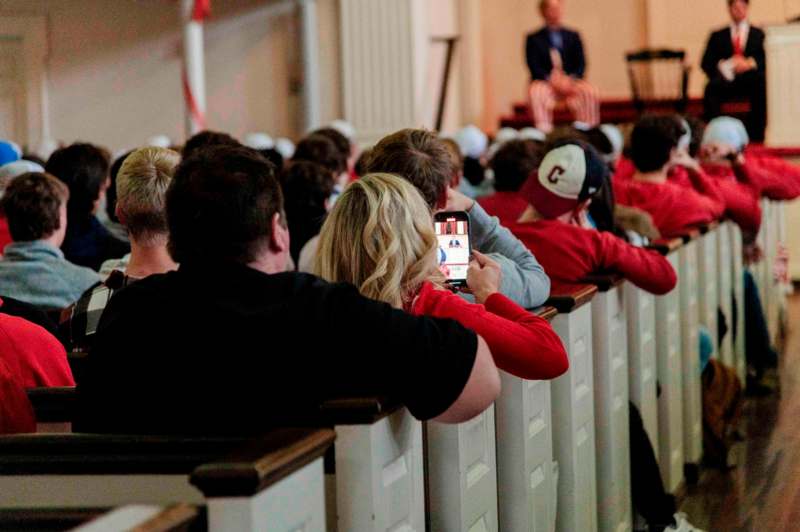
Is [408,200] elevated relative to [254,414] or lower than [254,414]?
elevated

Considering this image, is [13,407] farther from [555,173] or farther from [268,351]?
[555,173]

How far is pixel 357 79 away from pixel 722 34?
3.12 m

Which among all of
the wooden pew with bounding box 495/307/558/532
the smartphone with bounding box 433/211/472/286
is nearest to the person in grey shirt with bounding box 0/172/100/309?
the smartphone with bounding box 433/211/472/286

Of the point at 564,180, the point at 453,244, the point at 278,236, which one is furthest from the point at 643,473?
the point at 278,236

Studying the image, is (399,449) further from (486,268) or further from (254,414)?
(486,268)

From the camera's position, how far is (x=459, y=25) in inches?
555

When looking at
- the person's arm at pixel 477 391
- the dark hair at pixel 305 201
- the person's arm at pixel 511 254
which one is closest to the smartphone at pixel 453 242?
the person's arm at pixel 511 254

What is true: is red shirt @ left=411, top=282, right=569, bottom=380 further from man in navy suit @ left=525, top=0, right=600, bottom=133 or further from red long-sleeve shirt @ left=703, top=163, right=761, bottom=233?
man in navy suit @ left=525, top=0, right=600, bottom=133

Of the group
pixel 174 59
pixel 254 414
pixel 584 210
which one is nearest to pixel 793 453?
pixel 584 210

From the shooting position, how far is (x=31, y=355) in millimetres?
2885

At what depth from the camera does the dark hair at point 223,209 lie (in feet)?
7.23

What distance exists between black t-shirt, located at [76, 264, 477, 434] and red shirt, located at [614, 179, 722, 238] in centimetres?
373

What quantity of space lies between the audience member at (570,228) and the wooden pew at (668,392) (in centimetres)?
68

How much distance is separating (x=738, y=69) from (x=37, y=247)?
28.4ft
